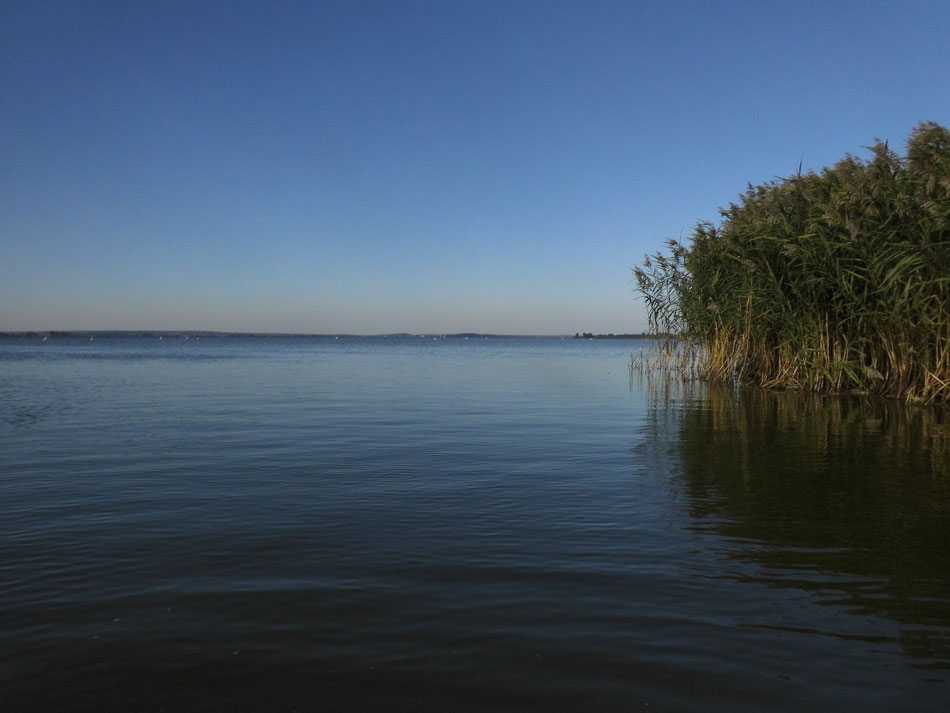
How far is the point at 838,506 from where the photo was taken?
737cm

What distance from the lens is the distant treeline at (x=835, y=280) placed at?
15.7 metres

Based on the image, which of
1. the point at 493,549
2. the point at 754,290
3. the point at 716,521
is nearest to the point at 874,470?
the point at 716,521

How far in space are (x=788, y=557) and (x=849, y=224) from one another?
1368 cm

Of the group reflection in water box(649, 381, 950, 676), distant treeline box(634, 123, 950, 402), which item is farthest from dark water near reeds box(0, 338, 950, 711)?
distant treeline box(634, 123, 950, 402)

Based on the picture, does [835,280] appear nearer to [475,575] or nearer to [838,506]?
[838,506]

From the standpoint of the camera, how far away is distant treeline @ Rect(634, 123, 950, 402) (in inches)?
617

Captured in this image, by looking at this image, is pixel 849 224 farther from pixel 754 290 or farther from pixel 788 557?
pixel 788 557

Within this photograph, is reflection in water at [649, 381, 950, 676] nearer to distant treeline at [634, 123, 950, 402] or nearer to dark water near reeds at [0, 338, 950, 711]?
dark water near reeds at [0, 338, 950, 711]

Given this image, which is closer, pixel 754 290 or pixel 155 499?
pixel 155 499

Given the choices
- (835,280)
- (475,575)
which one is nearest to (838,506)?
(475,575)

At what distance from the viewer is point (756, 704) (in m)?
3.39

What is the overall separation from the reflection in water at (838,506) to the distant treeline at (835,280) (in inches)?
104

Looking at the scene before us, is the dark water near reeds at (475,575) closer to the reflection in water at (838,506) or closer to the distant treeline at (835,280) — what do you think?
the reflection in water at (838,506)

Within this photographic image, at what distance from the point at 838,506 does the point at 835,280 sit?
1283cm
